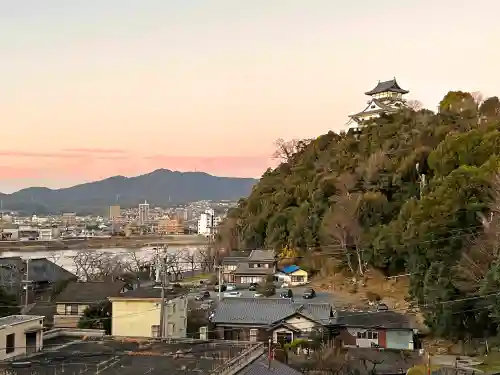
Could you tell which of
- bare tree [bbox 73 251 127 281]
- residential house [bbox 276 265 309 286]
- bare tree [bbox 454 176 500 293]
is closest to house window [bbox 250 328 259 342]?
bare tree [bbox 454 176 500 293]

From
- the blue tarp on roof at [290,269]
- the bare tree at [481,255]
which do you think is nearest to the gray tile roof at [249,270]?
the blue tarp on roof at [290,269]

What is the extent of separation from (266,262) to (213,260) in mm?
8181

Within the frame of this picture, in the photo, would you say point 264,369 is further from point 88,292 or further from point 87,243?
point 87,243

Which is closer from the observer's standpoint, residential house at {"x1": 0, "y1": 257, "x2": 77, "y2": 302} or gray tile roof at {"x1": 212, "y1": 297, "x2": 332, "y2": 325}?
gray tile roof at {"x1": 212, "y1": 297, "x2": 332, "y2": 325}

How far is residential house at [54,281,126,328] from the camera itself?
1647cm

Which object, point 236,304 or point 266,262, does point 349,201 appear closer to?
point 266,262

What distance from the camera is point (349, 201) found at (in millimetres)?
23312

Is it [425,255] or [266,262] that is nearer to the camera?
[425,255]

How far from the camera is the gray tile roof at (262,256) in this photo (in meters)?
26.8

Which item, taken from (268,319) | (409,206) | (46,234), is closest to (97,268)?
(268,319)

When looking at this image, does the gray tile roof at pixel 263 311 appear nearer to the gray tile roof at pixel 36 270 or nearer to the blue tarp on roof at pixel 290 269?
the blue tarp on roof at pixel 290 269

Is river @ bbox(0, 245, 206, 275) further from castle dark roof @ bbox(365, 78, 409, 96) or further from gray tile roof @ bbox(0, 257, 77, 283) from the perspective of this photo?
castle dark roof @ bbox(365, 78, 409, 96)

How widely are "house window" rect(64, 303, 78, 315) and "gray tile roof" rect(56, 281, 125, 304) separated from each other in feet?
0.40

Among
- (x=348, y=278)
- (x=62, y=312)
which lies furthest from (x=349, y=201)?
(x=62, y=312)
